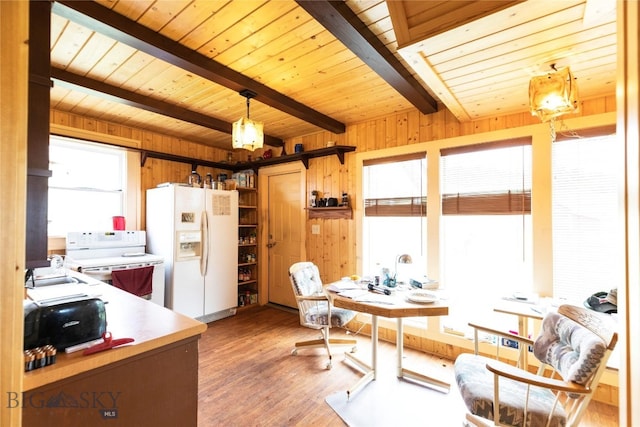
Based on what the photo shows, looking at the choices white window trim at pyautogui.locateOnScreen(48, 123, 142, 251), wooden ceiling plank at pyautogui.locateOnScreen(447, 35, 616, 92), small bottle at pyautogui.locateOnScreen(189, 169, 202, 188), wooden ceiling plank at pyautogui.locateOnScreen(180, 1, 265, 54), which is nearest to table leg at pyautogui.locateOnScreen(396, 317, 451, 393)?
wooden ceiling plank at pyautogui.locateOnScreen(447, 35, 616, 92)

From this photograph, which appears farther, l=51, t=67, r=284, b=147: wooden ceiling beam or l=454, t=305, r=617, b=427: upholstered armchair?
l=51, t=67, r=284, b=147: wooden ceiling beam

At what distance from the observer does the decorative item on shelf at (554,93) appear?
1.60 meters

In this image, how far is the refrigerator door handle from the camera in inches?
142

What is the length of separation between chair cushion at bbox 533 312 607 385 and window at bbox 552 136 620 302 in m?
0.93

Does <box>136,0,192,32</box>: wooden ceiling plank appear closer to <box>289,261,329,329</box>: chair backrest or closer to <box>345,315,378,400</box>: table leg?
<box>289,261,329,329</box>: chair backrest

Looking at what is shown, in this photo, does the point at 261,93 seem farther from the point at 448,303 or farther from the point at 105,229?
the point at 105,229

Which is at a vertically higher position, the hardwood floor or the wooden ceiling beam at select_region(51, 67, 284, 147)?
the wooden ceiling beam at select_region(51, 67, 284, 147)

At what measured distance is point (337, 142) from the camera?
365cm

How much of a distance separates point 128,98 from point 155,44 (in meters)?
1.07

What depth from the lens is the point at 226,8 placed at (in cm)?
161

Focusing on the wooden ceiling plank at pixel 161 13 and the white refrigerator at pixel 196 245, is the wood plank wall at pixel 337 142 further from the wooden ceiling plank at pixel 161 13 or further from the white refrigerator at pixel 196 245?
the wooden ceiling plank at pixel 161 13

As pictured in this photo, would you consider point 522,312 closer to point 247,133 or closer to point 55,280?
point 247,133

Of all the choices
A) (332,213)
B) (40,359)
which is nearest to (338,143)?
(332,213)

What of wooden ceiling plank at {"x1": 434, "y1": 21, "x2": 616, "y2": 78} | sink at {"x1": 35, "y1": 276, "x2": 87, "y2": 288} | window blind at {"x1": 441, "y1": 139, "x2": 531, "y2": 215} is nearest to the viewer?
wooden ceiling plank at {"x1": 434, "y1": 21, "x2": 616, "y2": 78}
